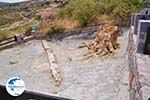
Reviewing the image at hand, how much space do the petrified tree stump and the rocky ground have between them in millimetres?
360

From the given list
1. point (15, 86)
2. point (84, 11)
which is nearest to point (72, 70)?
point (84, 11)

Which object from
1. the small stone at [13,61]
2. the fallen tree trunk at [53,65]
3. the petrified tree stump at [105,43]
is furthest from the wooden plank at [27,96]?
the small stone at [13,61]

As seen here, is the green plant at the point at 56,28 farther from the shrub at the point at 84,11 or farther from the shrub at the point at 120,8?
the shrub at the point at 120,8

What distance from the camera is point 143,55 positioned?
8320 millimetres

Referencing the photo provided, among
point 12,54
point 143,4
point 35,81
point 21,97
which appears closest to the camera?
point 21,97

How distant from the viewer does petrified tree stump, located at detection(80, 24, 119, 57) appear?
43.9 feet

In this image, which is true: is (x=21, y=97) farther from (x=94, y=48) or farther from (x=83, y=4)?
(x=83, y=4)

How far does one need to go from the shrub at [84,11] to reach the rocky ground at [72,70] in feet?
7.90

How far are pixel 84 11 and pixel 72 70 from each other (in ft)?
26.8

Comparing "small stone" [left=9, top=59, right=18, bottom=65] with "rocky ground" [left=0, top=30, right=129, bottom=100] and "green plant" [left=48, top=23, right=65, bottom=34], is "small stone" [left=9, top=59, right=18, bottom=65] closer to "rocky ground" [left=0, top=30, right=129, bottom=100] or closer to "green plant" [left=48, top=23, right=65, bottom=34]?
"rocky ground" [left=0, top=30, right=129, bottom=100]

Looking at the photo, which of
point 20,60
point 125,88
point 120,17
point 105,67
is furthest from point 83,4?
point 125,88

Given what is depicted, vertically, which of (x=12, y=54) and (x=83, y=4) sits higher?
(x=83, y=4)

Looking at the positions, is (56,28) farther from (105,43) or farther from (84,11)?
(105,43)

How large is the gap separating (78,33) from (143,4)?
223 inches
